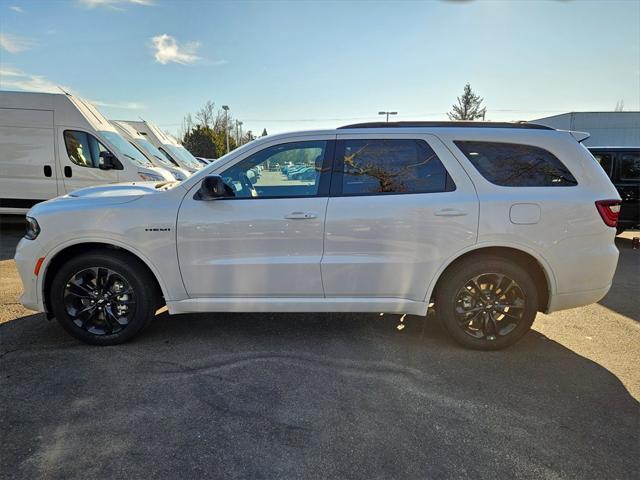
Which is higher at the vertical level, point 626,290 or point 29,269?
point 29,269

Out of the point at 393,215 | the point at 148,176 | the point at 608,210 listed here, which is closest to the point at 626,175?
the point at 608,210

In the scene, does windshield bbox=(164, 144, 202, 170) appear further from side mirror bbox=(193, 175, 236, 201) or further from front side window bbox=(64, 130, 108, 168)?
side mirror bbox=(193, 175, 236, 201)

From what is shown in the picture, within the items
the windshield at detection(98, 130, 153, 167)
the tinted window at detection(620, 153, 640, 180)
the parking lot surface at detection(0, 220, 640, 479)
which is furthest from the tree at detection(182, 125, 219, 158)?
the parking lot surface at detection(0, 220, 640, 479)

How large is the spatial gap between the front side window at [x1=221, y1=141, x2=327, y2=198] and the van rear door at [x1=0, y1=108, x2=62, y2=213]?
7332 millimetres

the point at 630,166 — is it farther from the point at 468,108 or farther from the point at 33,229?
the point at 468,108

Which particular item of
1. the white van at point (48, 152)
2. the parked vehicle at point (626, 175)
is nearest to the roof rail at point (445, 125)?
the parked vehicle at point (626, 175)

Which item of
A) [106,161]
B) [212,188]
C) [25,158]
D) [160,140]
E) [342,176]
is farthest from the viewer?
[160,140]

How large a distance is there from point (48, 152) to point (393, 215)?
854cm

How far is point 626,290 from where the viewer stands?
5.82m

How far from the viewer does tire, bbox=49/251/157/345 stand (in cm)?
367

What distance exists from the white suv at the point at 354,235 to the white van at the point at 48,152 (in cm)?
606

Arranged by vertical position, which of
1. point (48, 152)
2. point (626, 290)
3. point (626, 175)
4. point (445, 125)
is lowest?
point (626, 290)

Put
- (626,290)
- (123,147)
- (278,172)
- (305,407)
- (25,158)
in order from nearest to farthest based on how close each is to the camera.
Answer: (305,407) → (278,172) → (626,290) → (25,158) → (123,147)

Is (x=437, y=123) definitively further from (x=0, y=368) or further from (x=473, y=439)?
(x=0, y=368)
